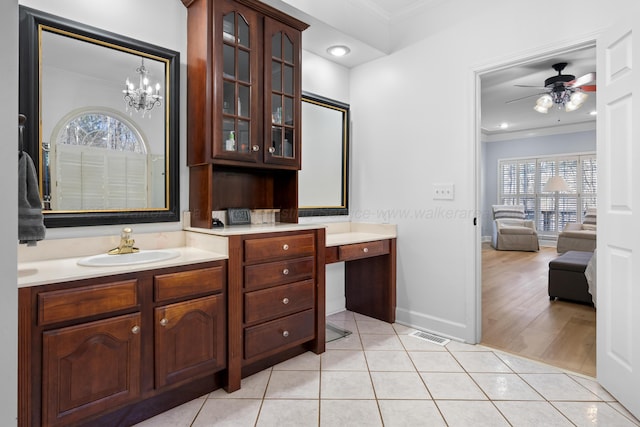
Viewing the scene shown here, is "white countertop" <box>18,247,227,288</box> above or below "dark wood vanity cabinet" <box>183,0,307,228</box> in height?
below

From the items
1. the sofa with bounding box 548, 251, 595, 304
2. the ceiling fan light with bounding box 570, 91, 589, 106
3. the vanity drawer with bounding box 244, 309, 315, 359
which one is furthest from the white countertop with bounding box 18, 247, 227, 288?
the ceiling fan light with bounding box 570, 91, 589, 106

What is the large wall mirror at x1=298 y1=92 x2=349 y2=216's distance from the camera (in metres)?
3.02

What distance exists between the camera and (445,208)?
274 cm

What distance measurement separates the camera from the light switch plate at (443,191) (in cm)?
270

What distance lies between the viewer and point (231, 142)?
218cm

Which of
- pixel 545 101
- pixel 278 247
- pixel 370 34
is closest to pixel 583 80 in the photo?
pixel 545 101

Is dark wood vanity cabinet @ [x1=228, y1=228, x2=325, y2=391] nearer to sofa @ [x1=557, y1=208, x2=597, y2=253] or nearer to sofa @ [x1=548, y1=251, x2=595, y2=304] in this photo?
sofa @ [x1=548, y1=251, x2=595, y2=304]

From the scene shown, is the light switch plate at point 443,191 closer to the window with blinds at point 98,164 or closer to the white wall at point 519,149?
the window with blinds at point 98,164

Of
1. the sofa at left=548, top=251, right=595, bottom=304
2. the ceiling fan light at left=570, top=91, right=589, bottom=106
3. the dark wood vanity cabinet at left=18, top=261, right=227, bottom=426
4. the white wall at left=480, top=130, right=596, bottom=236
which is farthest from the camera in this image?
the white wall at left=480, top=130, right=596, bottom=236

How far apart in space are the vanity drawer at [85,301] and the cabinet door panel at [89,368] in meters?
0.05

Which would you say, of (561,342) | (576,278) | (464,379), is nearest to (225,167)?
(464,379)

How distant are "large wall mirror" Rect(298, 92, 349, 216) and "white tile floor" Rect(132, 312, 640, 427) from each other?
1.29 metres

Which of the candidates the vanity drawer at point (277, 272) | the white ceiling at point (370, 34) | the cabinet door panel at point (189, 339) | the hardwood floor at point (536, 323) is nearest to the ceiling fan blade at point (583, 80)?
the white ceiling at point (370, 34)

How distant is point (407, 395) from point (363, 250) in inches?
44.6
